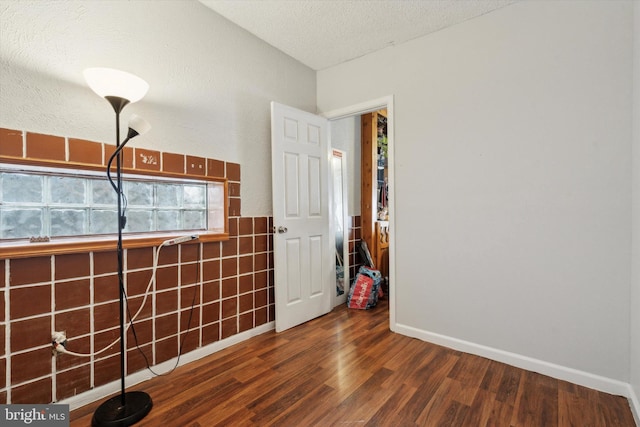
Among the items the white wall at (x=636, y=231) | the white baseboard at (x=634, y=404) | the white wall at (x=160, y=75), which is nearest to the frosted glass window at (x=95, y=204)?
the white wall at (x=160, y=75)

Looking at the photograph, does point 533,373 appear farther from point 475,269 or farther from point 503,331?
point 475,269

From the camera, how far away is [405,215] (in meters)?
2.55

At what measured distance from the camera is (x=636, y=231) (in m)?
1.59

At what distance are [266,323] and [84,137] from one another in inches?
74.1

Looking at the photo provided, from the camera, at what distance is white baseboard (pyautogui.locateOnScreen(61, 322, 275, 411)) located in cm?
159

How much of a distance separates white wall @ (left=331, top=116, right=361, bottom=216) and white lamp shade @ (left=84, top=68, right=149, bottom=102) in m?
2.33

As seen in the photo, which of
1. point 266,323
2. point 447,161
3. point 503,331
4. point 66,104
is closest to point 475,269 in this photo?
point 503,331

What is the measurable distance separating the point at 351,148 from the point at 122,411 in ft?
10.7

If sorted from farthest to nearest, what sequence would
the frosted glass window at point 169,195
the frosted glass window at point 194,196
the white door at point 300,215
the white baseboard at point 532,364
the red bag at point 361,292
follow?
the red bag at point 361,292
the white door at point 300,215
the frosted glass window at point 194,196
the frosted glass window at point 169,195
the white baseboard at point 532,364

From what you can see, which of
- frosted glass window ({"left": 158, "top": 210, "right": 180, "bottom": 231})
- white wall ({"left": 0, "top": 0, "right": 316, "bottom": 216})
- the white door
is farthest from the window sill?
the white door

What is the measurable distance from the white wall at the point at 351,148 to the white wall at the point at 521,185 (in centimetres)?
99

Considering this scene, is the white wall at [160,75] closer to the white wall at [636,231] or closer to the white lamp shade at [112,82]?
the white lamp shade at [112,82]

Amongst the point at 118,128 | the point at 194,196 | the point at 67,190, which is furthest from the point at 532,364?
the point at 67,190

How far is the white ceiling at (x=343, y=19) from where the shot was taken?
2.11 meters
